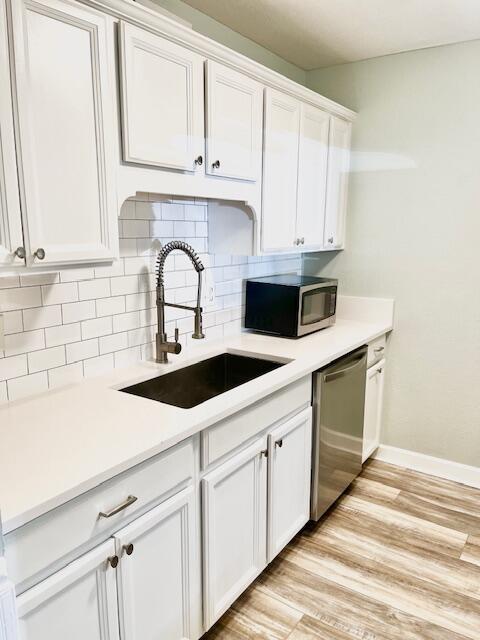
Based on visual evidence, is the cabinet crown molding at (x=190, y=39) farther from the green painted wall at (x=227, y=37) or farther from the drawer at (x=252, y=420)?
the drawer at (x=252, y=420)

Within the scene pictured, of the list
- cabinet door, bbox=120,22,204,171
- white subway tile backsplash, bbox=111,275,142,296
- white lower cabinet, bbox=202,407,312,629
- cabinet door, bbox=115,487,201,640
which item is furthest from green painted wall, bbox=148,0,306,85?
cabinet door, bbox=115,487,201,640

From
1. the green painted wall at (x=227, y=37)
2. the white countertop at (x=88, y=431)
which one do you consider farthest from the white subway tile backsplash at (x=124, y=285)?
the green painted wall at (x=227, y=37)

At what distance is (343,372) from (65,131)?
1669 millimetres

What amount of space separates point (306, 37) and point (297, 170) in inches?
28.8

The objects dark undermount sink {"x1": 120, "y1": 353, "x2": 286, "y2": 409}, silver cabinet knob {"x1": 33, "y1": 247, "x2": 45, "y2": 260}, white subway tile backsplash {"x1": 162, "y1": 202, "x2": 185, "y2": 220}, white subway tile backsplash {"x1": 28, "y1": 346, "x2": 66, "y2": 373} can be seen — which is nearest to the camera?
silver cabinet knob {"x1": 33, "y1": 247, "x2": 45, "y2": 260}

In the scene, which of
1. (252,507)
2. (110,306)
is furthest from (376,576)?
(110,306)

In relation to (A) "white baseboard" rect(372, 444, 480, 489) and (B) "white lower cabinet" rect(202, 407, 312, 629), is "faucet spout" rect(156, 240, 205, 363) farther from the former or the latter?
(A) "white baseboard" rect(372, 444, 480, 489)

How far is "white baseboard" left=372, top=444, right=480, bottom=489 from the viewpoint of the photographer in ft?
9.55

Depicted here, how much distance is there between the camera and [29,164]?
1270 millimetres

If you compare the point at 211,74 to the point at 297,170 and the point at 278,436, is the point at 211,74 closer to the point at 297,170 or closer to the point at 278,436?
the point at 297,170


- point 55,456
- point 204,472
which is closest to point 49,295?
point 55,456

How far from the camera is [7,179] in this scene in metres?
1.23

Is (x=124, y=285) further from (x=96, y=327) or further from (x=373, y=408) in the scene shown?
(x=373, y=408)

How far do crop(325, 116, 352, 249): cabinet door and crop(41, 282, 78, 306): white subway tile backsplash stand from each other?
164cm
